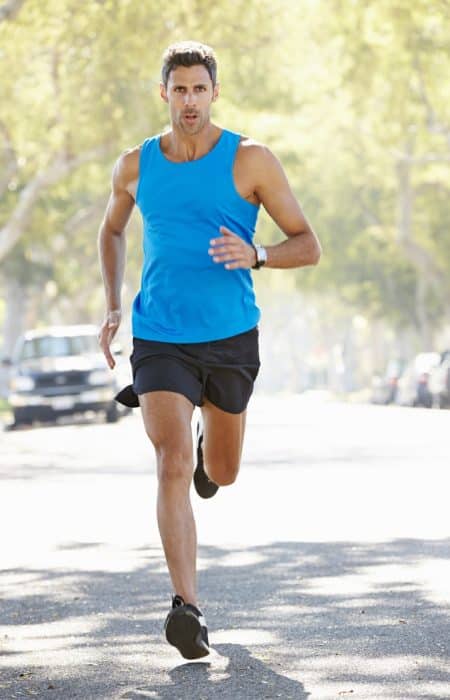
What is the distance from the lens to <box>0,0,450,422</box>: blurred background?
117 feet

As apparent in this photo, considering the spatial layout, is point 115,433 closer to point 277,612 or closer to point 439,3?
point 439,3

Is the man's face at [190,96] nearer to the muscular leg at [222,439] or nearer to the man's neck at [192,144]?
the man's neck at [192,144]

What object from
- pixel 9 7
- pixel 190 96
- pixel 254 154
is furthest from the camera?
pixel 9 7

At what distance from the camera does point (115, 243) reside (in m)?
7.57

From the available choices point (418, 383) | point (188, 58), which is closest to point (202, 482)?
point (188, 58)

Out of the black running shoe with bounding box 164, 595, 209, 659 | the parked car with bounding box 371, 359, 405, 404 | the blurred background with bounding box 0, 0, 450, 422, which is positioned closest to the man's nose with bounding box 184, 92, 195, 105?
the black running shoe with bounding box 164, 595, 209, 659

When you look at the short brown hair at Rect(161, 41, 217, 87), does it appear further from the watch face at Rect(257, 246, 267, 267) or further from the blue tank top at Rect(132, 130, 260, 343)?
the watch face at Rect(257, 246, 267, 267)

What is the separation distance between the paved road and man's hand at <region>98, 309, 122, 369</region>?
1.08 metres

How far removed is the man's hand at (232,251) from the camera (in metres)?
6.62

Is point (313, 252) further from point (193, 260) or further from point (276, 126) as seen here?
point (276, 126)

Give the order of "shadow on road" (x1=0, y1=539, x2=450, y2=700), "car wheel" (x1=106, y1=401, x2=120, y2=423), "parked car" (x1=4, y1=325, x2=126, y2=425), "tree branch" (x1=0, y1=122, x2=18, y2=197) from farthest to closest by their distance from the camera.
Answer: "tree branch" (x1=0, y1=122, x2=18, y2=197) < "car wheel" (x1=106, y1=401, x2=120, y2=423) < "parked car" (x1=4, y1=325, x2=126, y2=425) < "shadow on road" (x1=0, y1=539, x2=450, y2=700)

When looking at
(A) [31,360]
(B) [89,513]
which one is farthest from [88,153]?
(B) [89,513]

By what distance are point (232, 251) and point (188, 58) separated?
0.76m

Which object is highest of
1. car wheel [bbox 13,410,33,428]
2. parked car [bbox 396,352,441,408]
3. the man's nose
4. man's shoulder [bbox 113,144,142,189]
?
the man's nose
